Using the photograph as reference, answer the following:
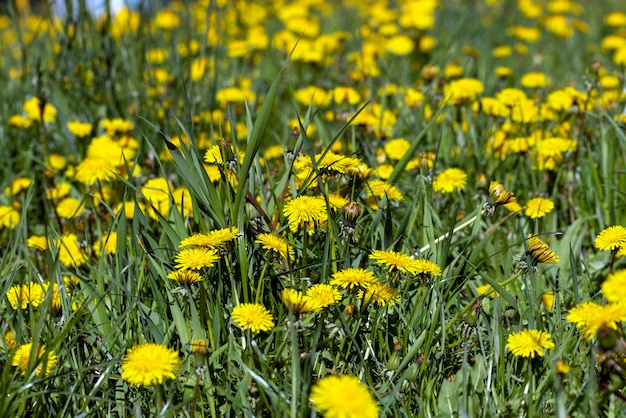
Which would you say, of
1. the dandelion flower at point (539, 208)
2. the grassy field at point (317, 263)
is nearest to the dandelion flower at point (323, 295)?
the grassy field at point (317, 263)

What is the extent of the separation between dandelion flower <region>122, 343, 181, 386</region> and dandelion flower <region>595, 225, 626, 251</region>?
37.3 inches

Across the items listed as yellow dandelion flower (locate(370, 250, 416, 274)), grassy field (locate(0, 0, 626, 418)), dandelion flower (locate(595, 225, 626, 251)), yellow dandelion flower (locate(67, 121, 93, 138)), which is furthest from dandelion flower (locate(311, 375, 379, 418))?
yellow dandelion flower (locate(67, 121, 93, 138))

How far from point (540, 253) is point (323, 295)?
51 cm

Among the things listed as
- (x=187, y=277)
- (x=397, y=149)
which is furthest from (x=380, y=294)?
(x=397, y=149)

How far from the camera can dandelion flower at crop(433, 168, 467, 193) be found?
78.2 inches

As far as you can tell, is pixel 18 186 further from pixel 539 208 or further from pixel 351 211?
pixel 539 208

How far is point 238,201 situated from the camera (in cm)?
158

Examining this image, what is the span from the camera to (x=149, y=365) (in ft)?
4.05

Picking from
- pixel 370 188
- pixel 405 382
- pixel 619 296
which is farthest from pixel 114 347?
pixel 619 296

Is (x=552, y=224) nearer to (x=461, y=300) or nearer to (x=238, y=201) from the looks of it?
(x=461, y=300)

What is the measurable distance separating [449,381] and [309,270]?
1.39ft

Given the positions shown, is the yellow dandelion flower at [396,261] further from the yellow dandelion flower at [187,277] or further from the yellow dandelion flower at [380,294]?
the yellow dandelion flower at [187,277]

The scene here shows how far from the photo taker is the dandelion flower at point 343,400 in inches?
42.8

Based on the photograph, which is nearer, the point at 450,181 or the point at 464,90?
the point at 450,181
